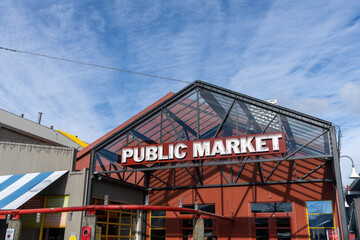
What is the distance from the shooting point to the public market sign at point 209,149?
16547 mm

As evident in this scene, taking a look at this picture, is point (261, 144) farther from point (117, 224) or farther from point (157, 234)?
point (157, 234)

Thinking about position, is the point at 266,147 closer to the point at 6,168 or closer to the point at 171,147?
the point at 171,147

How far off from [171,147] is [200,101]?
337cm

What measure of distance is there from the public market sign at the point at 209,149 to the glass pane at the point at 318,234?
262 inches

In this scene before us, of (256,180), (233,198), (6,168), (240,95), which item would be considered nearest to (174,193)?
(233,198)

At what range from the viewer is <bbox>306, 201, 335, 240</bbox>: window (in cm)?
1966

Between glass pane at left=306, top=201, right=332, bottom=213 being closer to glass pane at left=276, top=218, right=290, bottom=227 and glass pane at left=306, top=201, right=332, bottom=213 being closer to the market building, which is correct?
the market building

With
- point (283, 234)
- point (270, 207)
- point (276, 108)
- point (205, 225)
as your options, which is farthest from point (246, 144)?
point (205, 225)

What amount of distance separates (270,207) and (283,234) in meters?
1.69

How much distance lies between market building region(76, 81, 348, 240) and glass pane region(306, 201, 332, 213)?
0.18ft

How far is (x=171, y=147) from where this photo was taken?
18125 mm

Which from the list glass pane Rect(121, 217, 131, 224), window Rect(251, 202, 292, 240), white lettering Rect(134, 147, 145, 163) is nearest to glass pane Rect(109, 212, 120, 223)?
glass pane Rect(121, 217, 131, 224)

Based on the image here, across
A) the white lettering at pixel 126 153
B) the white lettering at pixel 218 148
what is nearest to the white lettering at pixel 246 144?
the white lettering at pixel 218 148

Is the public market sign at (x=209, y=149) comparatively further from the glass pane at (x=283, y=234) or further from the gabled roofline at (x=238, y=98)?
the glass pane at (x=283, y=234)
